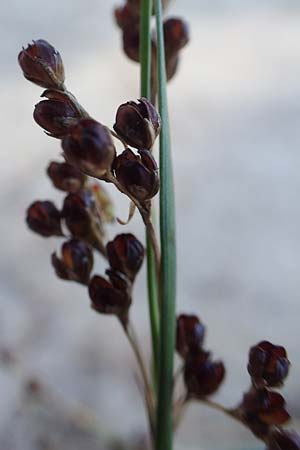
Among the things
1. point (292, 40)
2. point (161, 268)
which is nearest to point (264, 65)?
point (292, 40)

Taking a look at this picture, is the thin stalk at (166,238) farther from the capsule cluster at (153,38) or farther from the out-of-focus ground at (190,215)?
the out-of-focus ground at (190,215)

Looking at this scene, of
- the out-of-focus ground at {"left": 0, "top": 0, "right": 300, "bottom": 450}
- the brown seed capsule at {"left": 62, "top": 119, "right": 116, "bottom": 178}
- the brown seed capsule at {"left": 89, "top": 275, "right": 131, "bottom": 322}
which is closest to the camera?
the brown seed capsule at {"left": 62, "top": 119, "right": 116, "bottom": 178}

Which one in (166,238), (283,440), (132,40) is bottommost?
(283,440)

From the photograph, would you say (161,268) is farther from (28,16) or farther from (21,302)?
(28,16)

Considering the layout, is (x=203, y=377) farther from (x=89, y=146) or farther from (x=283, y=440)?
(x=89, y=146)

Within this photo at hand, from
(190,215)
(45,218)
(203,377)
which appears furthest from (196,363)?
(190,215)

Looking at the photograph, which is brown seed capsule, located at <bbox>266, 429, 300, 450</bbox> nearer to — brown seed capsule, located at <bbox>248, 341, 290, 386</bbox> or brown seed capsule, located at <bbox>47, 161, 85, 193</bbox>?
brown seed capsule, located at <bbox>248, 341, 290, 386</bbox>

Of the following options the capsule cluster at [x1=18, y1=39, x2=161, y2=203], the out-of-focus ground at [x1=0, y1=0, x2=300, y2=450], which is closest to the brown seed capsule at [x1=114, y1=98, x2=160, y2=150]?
the capsule cluster at [x1=18, y1=39, x2=161, y2=203]
